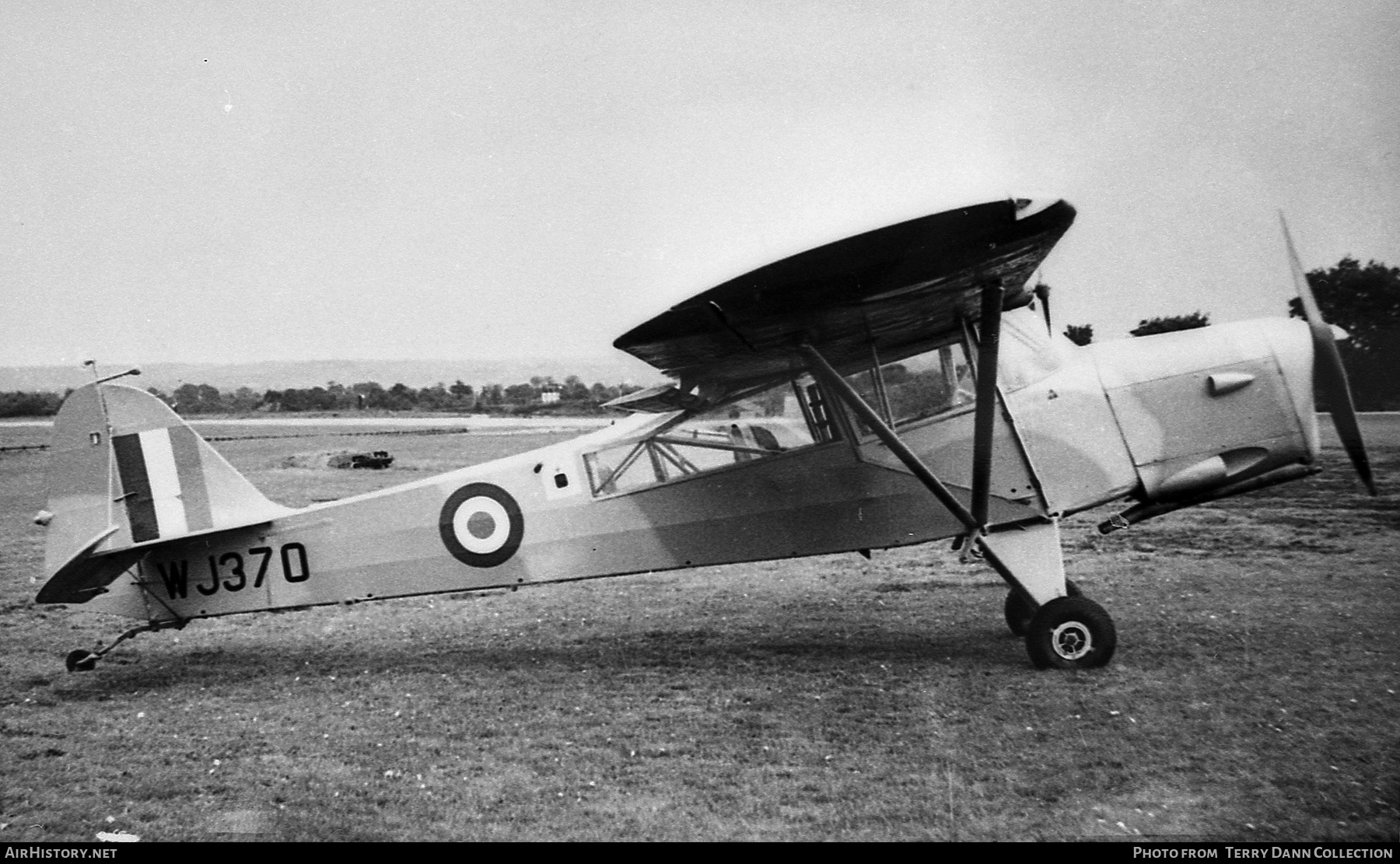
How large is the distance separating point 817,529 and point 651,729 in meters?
1.70

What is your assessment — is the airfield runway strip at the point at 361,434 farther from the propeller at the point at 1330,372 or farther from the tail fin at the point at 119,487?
the propeller at the point at 1330,372

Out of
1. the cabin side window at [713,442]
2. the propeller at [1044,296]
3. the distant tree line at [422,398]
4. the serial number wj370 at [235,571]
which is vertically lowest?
the serial number wj370 at [235,571]

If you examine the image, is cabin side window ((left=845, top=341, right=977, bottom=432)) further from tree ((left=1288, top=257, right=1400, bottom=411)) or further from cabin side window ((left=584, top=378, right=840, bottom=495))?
tree ((left=1288, top=257, right=1400, bottom=411))

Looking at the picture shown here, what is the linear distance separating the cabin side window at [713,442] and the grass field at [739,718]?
1.26m

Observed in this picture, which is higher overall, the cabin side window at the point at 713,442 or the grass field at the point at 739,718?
the cabin side window at the point at 713,442

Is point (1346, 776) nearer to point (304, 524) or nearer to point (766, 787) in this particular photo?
point (766, 787)

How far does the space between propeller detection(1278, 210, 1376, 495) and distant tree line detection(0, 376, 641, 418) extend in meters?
11.1

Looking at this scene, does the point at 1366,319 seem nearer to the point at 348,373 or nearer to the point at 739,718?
the point at 739,718

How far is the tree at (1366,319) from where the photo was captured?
540cm

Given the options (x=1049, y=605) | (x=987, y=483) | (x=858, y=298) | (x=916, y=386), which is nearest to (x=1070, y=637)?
(x=1049, y=605)

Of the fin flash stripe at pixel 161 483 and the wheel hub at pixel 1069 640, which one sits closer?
the wheel hub at pixel 1069 640

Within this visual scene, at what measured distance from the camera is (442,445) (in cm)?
1877

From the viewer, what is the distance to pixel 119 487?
5254 mm

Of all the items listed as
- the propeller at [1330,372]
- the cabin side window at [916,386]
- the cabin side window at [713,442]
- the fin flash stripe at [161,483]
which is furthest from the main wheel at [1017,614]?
the fin flash stripe at [161,483]
